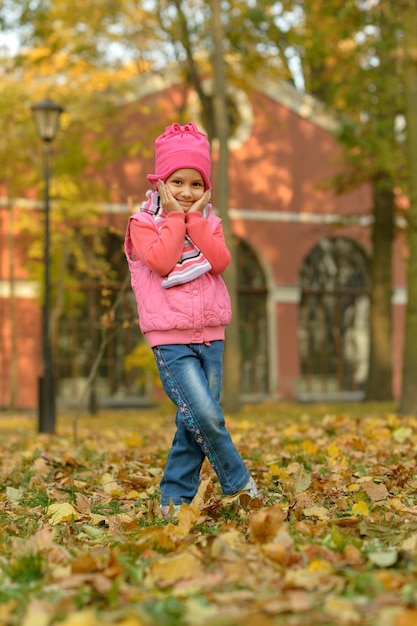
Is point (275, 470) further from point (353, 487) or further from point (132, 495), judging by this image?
point (132, 495)

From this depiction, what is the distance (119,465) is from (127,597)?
347 cm

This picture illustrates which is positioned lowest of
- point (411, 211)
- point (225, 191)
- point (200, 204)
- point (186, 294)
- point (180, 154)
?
point (186, 294)

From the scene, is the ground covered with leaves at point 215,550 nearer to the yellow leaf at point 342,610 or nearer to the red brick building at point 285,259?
the yellow leaf at point 342,610

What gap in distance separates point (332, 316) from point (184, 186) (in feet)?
74.0

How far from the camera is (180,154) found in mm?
4156

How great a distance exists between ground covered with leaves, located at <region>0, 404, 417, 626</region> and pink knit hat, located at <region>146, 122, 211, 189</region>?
60.1 inches

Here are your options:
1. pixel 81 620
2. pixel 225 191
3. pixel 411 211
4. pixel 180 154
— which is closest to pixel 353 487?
pixel 180 154

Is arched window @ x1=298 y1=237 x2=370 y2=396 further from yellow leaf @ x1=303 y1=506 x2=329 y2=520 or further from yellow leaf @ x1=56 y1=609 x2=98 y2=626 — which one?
yellow leaf @ x1=56 y1=609 x2=98 y2=626

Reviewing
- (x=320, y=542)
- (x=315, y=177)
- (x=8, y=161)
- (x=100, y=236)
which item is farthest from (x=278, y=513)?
(x=315, y=177)

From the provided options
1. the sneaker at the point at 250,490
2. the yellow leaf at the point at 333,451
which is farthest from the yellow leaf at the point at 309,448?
the sneaker at the point at 250,490

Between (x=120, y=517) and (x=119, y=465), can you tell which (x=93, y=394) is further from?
(x=120, y=517)

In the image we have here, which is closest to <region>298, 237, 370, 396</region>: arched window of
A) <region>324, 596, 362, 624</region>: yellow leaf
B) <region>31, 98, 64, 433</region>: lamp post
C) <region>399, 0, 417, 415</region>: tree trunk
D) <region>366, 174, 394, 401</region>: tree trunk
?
<region>366, 174, 394, 401</region>: tree trunk

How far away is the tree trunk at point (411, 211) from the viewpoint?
12.1 meters

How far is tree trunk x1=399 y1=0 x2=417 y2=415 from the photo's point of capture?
12.1 meters
